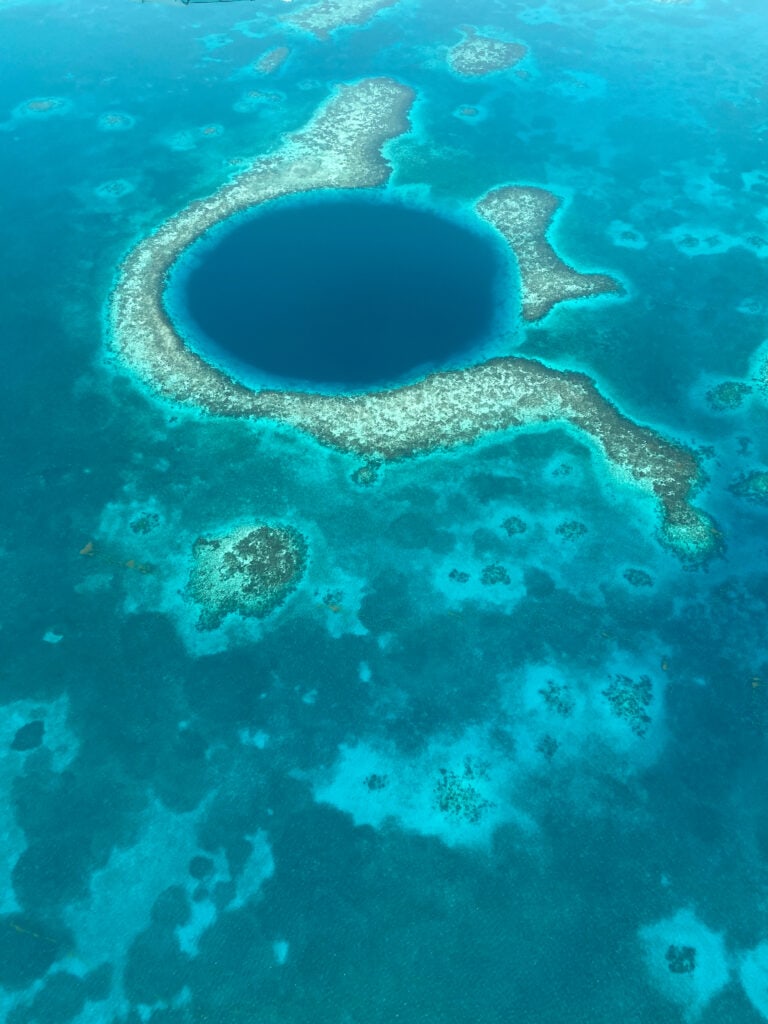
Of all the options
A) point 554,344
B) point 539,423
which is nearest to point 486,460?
point 539,423

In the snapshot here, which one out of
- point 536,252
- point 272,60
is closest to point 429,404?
point 536,252

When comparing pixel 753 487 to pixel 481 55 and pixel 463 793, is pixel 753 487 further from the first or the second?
pixel 481 55

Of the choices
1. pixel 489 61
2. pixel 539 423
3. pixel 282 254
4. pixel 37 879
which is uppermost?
pixel 489 61

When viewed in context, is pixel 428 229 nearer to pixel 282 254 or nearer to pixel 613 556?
pixel 282 254

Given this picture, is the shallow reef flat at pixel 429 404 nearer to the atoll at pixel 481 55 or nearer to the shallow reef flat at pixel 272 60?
the shallow reef flat at pixel 272 60

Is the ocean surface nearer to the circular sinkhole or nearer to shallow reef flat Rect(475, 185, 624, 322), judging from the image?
the circular sinkhole

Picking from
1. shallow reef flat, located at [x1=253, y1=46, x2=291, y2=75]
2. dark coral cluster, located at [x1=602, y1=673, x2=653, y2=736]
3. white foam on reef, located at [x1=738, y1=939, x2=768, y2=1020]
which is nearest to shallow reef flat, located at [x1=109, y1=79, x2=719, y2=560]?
dark coral cluster, located at [x1=602, y1=673, x2=653, y2=736]
